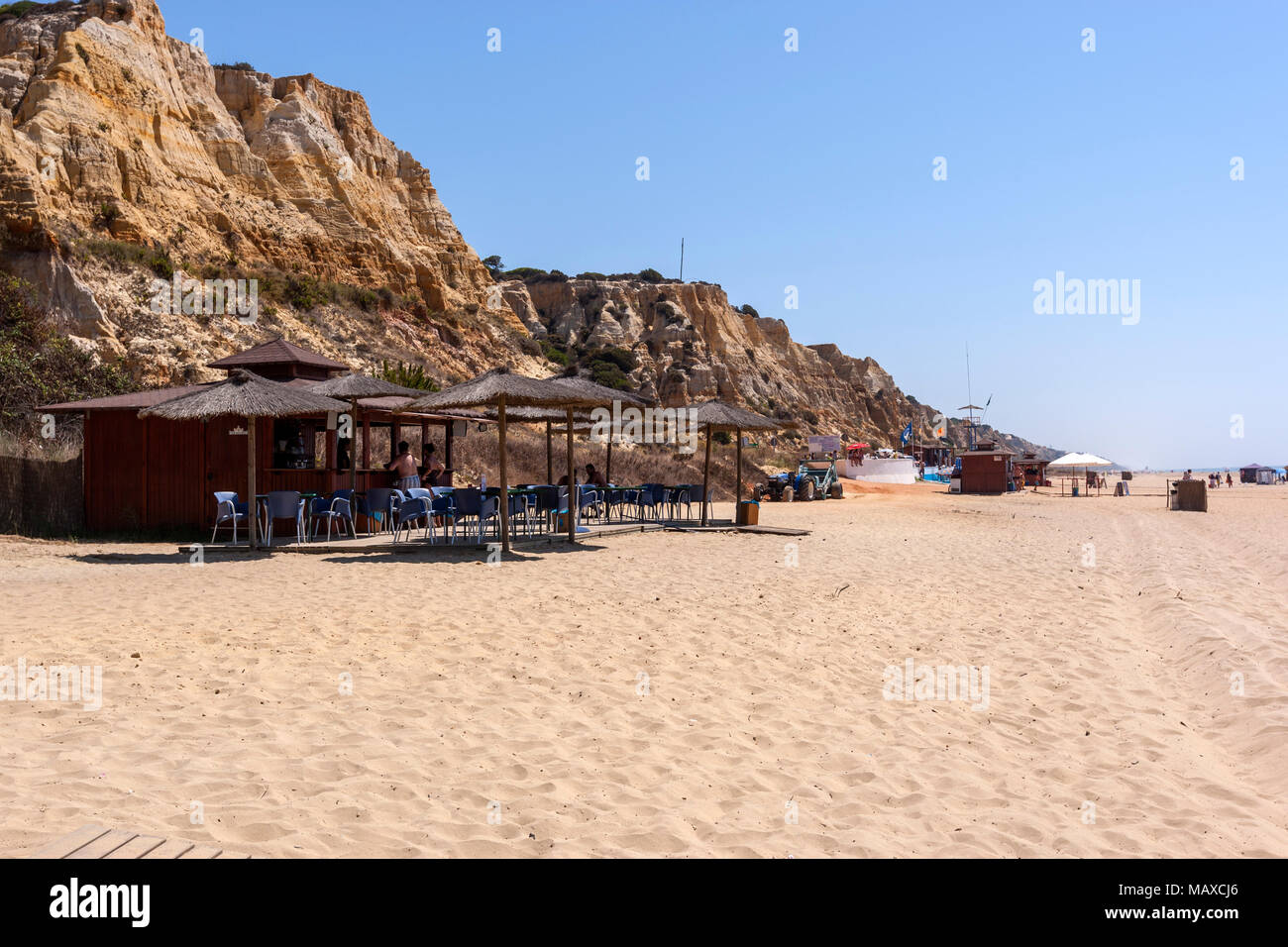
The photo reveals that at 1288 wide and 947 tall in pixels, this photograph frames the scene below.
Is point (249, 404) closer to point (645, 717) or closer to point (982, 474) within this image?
point (645, 717)

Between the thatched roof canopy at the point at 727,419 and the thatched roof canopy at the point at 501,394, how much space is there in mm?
4384

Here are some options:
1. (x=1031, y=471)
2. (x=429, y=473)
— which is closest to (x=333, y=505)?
(x=429, y=473)

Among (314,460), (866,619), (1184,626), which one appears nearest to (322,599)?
(866,619)

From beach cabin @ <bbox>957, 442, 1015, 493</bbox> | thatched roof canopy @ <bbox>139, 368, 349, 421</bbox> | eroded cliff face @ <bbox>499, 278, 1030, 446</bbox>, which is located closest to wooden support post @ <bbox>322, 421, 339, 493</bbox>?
thatched roof canopy @ <bbox>139, 368, 349, 421</bbox>

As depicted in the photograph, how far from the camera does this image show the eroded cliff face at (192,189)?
2370 centimetres

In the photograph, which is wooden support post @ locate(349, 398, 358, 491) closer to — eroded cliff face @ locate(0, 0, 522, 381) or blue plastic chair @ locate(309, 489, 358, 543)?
blue plastic chair @ locate(309, 489, 358, 543)

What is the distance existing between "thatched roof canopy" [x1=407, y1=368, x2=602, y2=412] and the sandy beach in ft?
8.66

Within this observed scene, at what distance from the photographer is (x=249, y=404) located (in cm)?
1090

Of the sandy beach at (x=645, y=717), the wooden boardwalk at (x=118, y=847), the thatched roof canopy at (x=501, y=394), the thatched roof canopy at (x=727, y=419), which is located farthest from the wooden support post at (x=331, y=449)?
the wooden boardwalk at (x=118, y=847)

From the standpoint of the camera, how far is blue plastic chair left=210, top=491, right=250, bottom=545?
38.9ft
